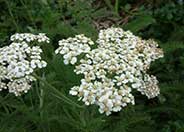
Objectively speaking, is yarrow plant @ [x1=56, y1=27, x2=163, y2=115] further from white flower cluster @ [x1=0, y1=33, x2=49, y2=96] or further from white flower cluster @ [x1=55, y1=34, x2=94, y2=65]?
white flower cluster @ [x1=0, y1=33, x2=49, y2=96]

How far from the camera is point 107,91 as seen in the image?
7.27 ft

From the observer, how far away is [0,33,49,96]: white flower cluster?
2.35m

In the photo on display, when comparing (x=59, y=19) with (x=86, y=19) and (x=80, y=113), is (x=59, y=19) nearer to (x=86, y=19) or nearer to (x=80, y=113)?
(x=86, y=19)

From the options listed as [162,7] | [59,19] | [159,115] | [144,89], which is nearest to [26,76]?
[144,89]

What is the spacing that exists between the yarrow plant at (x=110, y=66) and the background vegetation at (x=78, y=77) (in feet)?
0.78

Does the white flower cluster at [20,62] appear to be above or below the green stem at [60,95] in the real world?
above

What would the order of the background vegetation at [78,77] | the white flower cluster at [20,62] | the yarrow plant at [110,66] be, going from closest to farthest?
the yarrow plant at [110,66]
the white flower cluster at [20,62]
the background vegetation at [78,77]

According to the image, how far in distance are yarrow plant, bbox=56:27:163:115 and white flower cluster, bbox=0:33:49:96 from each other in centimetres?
13

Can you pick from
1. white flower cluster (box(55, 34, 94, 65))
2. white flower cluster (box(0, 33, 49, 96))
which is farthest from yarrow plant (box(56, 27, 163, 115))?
white flower cluster (box(0, 33, 49, 96))

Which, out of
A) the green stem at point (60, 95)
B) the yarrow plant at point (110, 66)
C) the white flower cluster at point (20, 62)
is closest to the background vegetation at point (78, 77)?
the green stem at point (60, 95)

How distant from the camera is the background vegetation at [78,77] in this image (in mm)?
2799

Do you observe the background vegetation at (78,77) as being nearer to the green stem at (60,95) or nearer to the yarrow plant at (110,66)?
the green stem at (60,95)

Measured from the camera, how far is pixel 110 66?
2359 mm

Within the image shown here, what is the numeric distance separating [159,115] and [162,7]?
3.86ft
